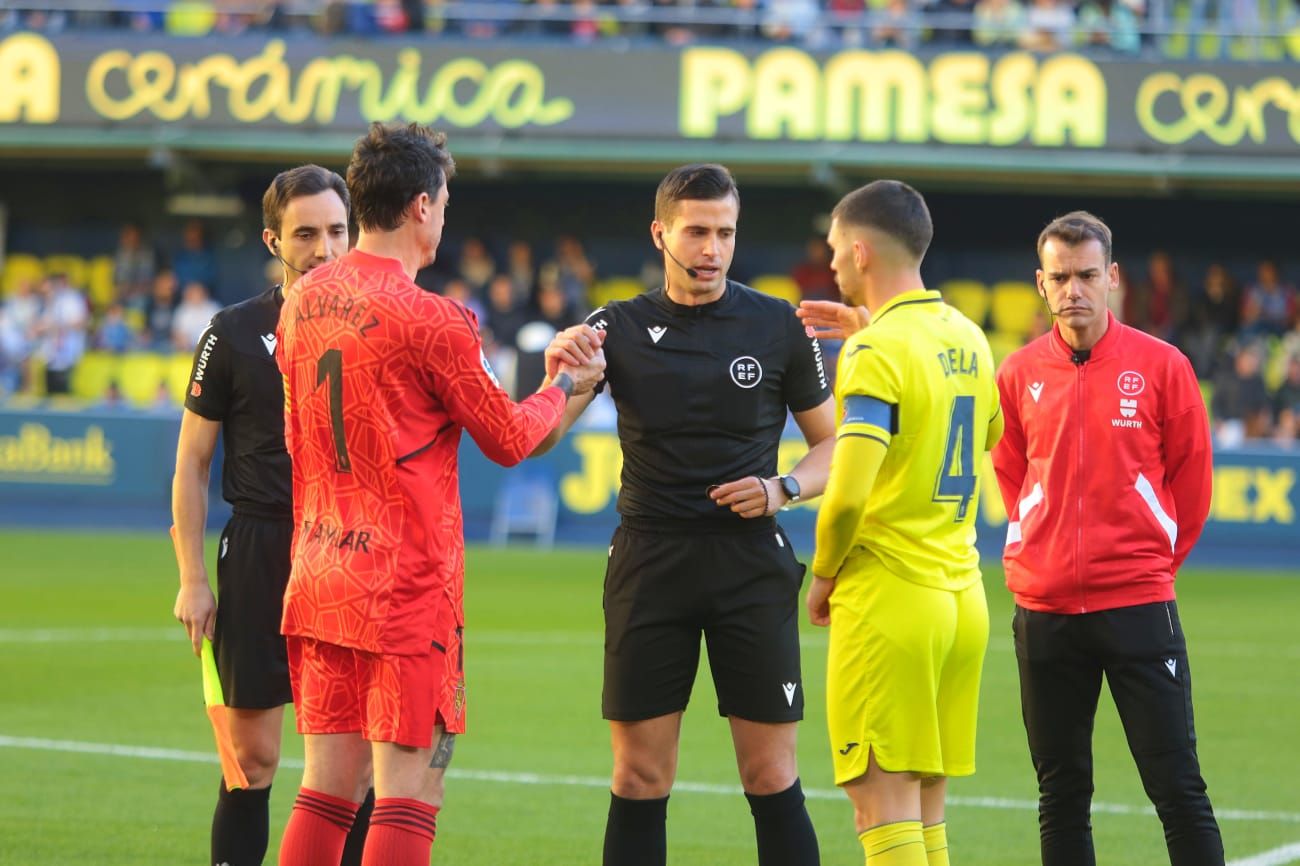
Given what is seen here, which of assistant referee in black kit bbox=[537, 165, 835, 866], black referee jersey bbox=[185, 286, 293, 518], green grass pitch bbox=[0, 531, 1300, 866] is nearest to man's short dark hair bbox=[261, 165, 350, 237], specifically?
black referee jersey bbox=[185, 286, 293, 518]

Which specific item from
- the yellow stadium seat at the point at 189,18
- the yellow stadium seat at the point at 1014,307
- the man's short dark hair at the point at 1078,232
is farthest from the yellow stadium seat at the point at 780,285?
the man's short dark hair at the point at 1078,232

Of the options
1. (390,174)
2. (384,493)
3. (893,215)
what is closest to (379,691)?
(384,493)

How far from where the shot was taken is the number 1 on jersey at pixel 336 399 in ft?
16.7

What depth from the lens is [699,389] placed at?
230 inches

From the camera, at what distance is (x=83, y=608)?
14.8 metres

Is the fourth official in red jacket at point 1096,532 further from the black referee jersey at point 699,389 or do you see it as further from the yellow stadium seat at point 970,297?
the yellow stadium seat at point 970,297

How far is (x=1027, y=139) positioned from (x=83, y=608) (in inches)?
541

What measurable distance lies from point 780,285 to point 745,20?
4.04 metres

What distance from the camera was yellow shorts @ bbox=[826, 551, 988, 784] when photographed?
5410mm

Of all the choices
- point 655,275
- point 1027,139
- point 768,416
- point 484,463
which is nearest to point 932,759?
point 768,416

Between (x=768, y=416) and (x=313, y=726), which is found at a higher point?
(x=768, y=416)

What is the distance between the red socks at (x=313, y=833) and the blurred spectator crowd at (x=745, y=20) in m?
19.6

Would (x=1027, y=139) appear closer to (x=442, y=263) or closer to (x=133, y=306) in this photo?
(x=442, y=263)

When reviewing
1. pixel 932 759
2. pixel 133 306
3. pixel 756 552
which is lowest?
pixel 932 759
